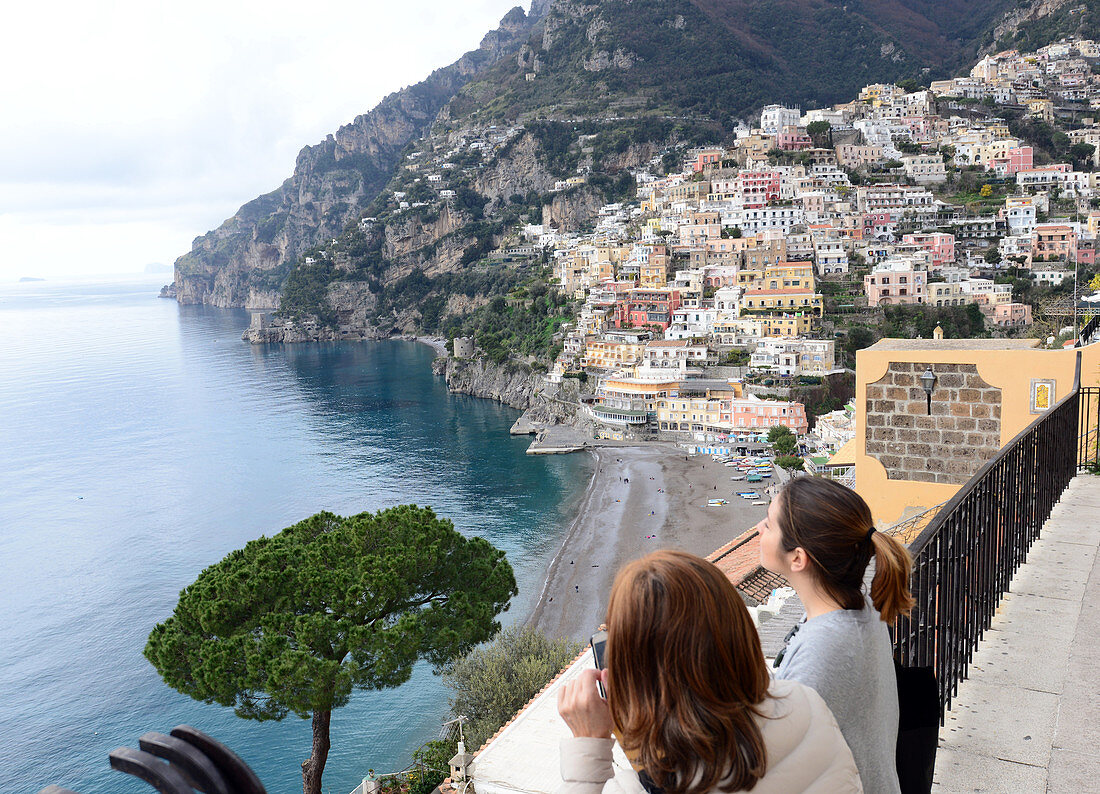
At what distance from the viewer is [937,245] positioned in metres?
45.7

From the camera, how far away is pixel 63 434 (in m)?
41.5

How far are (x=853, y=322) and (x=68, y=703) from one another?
35623mm

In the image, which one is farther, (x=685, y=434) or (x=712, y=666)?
(x=685, y=434)

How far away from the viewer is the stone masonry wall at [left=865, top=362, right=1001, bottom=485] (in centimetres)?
564

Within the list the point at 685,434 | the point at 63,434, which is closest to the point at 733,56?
the point at 685,434

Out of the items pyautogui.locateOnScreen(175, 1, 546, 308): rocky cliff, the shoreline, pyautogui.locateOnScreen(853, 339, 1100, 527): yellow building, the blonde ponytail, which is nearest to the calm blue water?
the shoreline

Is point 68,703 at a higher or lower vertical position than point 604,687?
lower

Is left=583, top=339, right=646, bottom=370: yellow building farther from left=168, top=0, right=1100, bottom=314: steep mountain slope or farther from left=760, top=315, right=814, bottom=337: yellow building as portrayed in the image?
left=168, top=0, right=1100, bottom=314: steep mountain slope

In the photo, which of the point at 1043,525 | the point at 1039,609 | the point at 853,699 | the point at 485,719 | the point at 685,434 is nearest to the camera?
the point at 853,699

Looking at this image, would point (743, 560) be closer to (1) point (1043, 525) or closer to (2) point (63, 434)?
(1) point (1043, 525)

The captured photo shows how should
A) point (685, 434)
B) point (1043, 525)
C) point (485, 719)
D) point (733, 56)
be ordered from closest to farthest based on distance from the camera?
point (1043, 525) < point (485, 719) < point (685, 434) < point (733, 56)

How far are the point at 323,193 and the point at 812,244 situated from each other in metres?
102

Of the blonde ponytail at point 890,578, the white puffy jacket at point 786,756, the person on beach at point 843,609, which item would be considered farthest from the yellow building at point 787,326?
the white puffy jacket at point 786,756

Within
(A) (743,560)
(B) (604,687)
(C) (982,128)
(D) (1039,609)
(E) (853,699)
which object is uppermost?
(C) (982,128)
